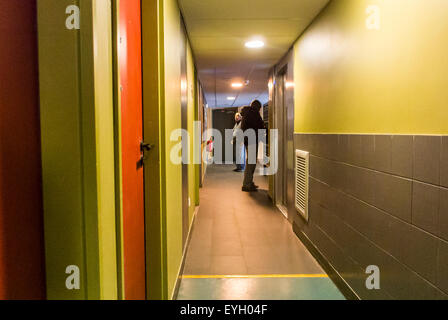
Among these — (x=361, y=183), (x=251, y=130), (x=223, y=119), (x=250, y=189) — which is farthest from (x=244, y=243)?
(x=223, y=119)

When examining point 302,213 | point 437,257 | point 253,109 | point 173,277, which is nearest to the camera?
point 437,257

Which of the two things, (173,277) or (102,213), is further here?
(173,277)

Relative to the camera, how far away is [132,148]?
1.58 metres

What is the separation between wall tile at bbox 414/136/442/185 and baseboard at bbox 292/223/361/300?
3.36 ft

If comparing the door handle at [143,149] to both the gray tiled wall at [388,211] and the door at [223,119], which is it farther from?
the door at [223,119]

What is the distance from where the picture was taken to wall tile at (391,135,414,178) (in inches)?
62.9

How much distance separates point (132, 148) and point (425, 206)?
4.26 feet

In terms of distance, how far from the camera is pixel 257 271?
2.78 meters

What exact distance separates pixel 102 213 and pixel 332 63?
227 centimetres

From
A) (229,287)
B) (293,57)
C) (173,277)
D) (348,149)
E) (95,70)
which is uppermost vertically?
(293,57)

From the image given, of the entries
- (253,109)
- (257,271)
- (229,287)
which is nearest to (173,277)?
(229,287)

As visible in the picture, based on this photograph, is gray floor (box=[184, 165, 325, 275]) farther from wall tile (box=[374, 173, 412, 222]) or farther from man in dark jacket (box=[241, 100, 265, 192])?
wall tile (box=[374, 173, 412, 222])

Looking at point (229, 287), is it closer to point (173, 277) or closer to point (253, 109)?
point (173, 277)

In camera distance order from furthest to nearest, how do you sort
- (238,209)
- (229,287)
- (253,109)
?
1. (253,109)
2. (238,209)
3. (229,287)
